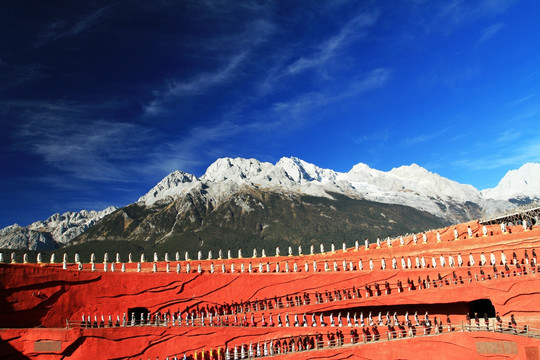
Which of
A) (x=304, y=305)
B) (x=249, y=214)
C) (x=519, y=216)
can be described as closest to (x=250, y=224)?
(x=249, y=214)

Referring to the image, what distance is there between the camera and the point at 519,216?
38000 millimetres

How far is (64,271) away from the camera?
3609 centimetres

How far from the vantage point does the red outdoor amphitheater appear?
29.2 metres

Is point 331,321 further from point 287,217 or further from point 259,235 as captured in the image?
point 287,217

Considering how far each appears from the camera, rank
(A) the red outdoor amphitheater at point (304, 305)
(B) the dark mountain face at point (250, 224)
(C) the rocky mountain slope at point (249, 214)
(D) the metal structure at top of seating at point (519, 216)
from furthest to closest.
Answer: (C) the rocky mountain slope at point (249, 214), (B) the dark mountain face at point (250, 224), (D) the metal structure at top of seating at point (519, 216), (A) the red outdoor amphitheater at point (304, 305)

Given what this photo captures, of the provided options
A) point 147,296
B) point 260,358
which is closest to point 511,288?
point 260,358

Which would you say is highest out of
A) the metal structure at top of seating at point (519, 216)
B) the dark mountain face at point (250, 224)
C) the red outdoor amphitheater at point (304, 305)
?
the dark mountain face at point (250, 224)

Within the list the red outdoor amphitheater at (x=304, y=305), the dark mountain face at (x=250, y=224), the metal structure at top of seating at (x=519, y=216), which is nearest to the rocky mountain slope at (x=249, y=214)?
the dark mountain face at (x=250, y=224)

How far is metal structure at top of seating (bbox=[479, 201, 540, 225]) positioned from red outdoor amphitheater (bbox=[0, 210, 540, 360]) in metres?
0.82

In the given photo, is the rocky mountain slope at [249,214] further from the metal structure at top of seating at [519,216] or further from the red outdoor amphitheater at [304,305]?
the metal structure at top of seating at [519,216]

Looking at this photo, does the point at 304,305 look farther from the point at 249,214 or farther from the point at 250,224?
the point at 249,214

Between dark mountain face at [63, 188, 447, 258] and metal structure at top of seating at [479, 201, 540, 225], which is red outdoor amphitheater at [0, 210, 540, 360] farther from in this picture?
dark mountain face at [63, 188, 447, 258]

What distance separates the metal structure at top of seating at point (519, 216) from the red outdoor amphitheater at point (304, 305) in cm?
82

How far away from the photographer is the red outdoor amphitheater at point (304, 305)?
1150 inches
